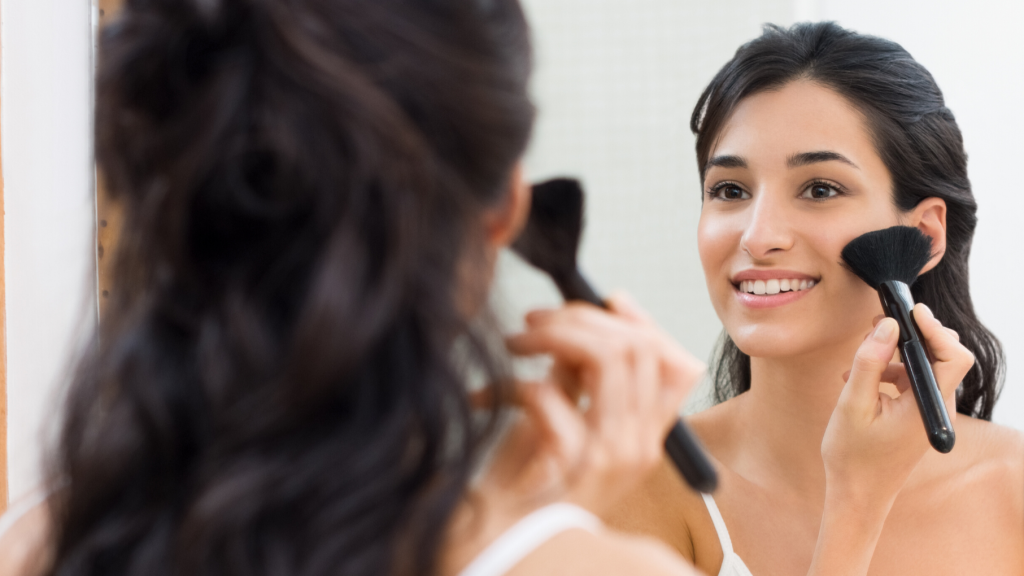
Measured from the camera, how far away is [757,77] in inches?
32.9

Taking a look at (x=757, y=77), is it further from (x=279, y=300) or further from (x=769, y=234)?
(x=279, y=300)

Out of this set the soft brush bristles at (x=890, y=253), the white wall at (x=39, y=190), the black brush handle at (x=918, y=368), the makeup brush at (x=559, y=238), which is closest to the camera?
the makeup brush at (x=559, y=238)

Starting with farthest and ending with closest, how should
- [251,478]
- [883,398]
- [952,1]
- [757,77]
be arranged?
1. [952,1]
2. [757,77]
3. [883,398]
4. [251,478]

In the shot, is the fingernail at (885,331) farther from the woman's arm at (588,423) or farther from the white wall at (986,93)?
the white wall at (986,93)

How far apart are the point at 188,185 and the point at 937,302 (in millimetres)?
820

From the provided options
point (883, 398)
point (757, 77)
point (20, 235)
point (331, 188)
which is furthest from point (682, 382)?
point (20, 235)

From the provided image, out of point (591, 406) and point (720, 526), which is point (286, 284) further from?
point (720, 526)

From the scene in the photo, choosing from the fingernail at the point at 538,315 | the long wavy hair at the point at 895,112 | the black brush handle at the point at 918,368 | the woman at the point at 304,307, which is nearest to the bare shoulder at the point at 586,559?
the woman at the point at 304,307

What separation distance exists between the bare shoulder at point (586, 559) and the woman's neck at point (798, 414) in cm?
56

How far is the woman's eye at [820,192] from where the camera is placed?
2.61ft

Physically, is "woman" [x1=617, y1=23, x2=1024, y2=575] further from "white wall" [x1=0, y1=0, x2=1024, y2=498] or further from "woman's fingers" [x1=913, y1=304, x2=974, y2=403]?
"white wall" [x1=0, y1=0, x2=1024, y2=498]

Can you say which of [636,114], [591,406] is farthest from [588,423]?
[636,114]

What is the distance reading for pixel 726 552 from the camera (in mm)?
815

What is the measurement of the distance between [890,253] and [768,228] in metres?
0.11
